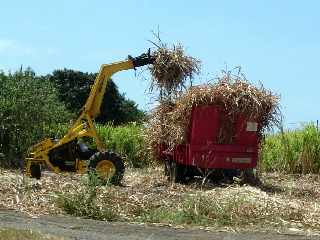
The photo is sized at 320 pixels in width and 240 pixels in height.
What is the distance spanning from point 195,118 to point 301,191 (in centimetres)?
327

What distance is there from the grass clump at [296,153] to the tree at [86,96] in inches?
1295

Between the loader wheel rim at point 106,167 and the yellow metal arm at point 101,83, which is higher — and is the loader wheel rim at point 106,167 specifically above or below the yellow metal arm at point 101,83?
below

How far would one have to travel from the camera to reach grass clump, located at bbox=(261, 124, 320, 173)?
2219 cm

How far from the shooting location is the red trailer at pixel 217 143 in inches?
669

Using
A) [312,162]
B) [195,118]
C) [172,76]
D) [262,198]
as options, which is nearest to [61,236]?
[262,198]

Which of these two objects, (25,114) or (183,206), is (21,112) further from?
(183,206)

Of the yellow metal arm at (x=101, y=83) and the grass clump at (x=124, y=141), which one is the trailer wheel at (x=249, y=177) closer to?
the yellow metal arm at (x=101, y=83)

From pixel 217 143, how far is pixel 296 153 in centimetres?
641

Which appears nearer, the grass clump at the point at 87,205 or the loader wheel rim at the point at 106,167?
the grass clump at the point at 87,205

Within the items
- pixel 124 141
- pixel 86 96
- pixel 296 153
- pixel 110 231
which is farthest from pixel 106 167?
pixel 86 96

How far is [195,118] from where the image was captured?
17.0 metres

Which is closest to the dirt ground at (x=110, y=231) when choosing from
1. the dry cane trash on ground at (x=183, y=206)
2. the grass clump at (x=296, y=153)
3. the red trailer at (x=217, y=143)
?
the dry cane trash on ground at (x=183, y=206)

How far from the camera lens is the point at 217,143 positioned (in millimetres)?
17031

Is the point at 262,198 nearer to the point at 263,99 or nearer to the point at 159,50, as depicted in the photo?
the point at 263,99
